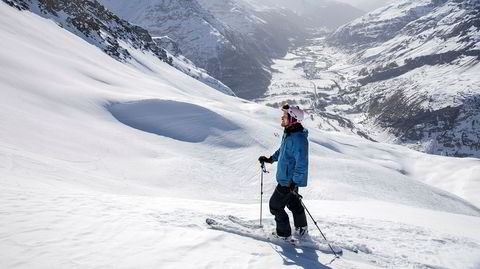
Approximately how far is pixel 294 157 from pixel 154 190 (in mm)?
9865

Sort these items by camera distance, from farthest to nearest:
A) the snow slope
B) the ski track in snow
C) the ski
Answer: the ski < the snow slope < the ski track in snow

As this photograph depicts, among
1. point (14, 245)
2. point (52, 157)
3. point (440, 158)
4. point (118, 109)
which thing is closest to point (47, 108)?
point (118, 109)

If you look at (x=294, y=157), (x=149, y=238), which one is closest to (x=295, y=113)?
(x=294, y=157)

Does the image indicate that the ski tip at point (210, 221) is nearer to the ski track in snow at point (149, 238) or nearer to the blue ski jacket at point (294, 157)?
Result: the ski track in snow at point (149, 238)

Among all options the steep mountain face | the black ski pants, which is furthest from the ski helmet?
the steep mountain face

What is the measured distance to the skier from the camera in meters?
8.56

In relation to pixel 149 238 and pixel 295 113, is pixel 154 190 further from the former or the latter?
pixel 295 113

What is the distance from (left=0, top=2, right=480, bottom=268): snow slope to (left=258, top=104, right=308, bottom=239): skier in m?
0.78

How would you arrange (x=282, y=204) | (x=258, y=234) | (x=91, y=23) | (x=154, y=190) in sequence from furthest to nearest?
1. (x=91, y=23)
2. (x=154, y=190)
3. (x=258, y=234)
4. (x=282, y=204)

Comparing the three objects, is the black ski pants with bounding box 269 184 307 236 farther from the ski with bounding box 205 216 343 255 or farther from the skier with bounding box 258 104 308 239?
the ski with bounding box 205 216 343 255

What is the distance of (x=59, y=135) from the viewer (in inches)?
787

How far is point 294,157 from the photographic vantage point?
8.74 metres

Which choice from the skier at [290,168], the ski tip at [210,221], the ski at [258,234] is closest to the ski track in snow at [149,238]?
the ski tip at [210,221]

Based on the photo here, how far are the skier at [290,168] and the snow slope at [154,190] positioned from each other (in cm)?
78
